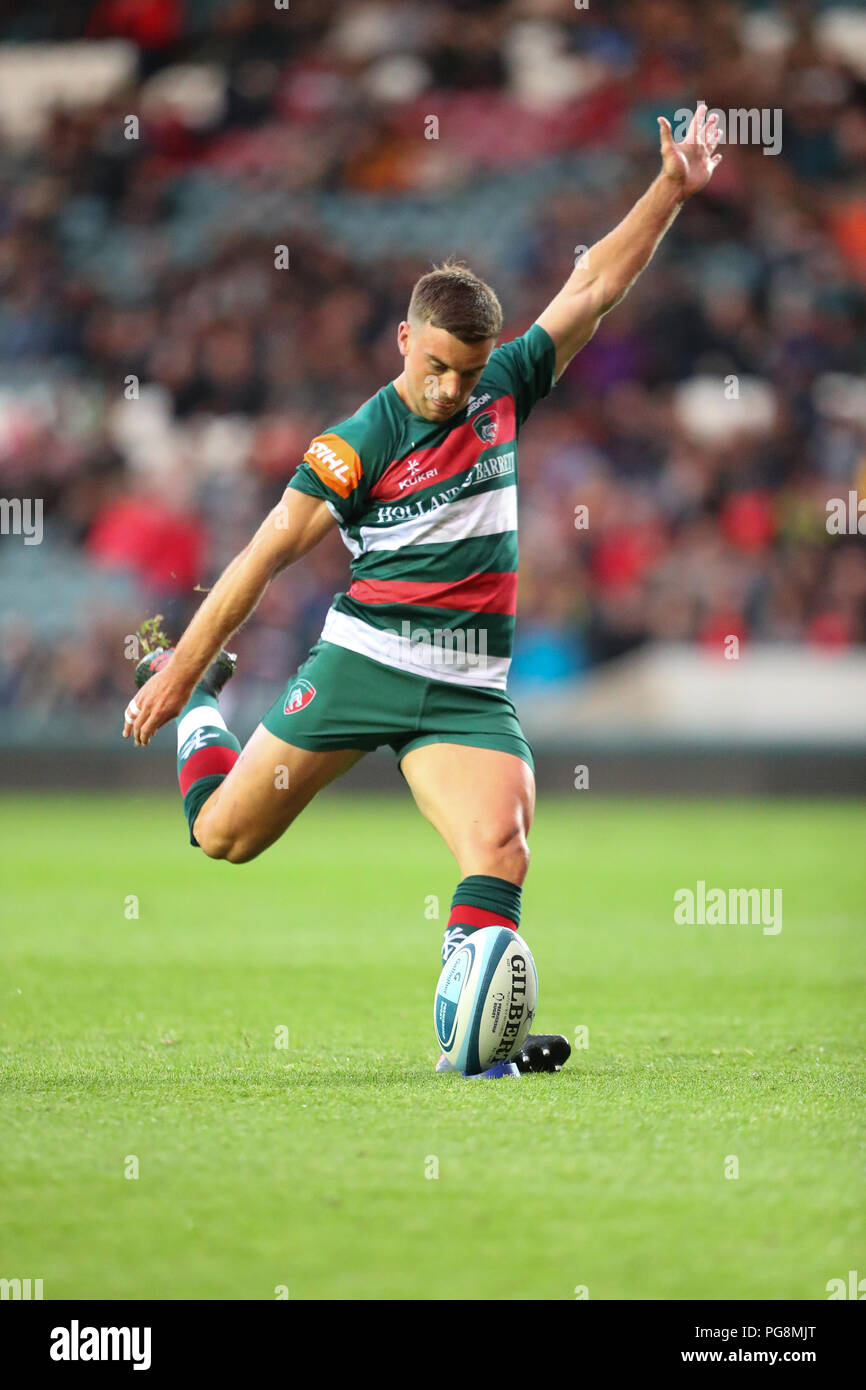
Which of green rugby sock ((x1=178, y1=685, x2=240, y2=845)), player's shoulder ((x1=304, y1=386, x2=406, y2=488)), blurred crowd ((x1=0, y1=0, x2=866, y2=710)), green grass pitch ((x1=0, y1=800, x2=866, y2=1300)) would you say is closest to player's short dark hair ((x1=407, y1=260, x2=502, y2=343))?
player's shoulder ((x1=304, y1=386, x2=406, y2=488))

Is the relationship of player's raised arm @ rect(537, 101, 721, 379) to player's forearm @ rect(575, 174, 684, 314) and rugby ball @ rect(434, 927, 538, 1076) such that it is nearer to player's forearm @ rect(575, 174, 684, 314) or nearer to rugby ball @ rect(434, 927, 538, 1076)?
player's forearm @ rect(575, 174, 684, 314)

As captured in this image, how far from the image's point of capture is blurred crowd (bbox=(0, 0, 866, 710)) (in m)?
15.6

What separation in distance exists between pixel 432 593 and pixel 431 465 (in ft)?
1.18

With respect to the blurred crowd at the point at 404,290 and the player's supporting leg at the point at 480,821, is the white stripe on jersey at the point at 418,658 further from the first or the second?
the blurred crowd at the point at 404,290

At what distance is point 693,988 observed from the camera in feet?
21.9

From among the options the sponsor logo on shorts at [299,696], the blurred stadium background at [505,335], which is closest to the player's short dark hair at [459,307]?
the sponsor logo on shorts at [299,696]

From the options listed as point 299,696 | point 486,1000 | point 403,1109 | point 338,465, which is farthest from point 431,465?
point 403,1109

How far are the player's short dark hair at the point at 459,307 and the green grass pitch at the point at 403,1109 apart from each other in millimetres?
1970

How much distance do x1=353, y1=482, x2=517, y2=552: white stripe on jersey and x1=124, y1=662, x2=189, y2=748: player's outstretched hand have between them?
0.69 metres

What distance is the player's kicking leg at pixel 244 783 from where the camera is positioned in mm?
5223

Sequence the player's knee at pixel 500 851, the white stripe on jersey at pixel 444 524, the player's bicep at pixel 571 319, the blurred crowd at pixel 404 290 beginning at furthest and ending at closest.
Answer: the blurred crowd at pixel 404 290 → the player's bicep at pixel 571 319 → the white stripe on jersey at pixel 444 524 → the player's knee at pixel 500 851

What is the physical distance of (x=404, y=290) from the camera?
17656mm

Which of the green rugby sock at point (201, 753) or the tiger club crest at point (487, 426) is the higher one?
the tiger club crest at point (487, 426)

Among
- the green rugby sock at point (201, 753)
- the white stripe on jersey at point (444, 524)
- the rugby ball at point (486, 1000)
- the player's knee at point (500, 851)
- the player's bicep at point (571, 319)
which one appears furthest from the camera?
the green rugby sock at point (201, 753)
